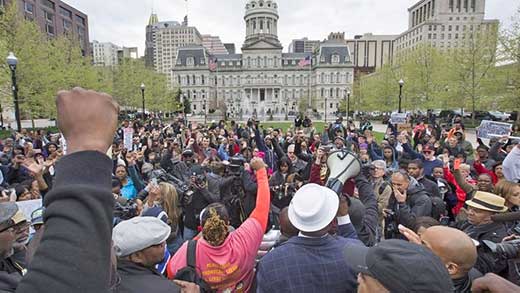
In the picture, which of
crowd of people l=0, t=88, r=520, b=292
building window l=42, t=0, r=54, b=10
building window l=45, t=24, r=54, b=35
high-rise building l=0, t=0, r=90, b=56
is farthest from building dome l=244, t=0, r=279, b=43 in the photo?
crowd of people l=0, t=88, r=520, b=292

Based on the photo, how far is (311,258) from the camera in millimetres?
2158

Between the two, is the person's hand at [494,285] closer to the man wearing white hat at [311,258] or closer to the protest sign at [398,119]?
the man wearing white hat at [311,258]

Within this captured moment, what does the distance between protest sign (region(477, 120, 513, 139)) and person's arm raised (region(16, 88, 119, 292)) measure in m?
9.58

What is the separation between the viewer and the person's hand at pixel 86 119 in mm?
951

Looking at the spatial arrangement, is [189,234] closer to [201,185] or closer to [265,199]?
[201,185]

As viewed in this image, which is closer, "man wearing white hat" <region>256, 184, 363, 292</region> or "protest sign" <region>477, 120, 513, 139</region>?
"man wearing white hat" <region>256, 184, 363, 292</region>

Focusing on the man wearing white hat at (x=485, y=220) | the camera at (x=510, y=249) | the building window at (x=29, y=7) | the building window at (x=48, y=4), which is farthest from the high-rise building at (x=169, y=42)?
the camera at (x=510, y=249)

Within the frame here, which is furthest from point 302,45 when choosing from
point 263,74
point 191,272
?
point 191,272

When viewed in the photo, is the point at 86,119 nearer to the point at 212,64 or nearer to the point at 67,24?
the point at 67,24

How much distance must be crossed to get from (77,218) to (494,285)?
1.97 metres

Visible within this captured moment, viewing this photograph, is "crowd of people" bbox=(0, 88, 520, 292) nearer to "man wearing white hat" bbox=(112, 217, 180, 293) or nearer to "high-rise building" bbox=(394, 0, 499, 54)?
"man wearing white hat" bbox=(112, 217, 180, 293)

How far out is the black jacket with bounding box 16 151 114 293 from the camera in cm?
77

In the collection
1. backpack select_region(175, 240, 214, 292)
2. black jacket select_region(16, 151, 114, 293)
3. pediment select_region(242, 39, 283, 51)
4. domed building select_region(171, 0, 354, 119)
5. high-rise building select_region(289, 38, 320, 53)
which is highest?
high-rise building select_region(289, 38, 320, 53)

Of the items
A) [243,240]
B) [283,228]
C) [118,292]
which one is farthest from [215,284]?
[118,292]
